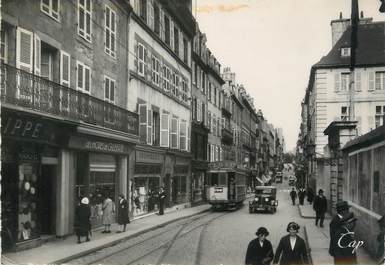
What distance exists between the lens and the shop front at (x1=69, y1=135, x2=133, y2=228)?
58.1 feet

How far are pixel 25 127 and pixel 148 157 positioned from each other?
13.3 metres

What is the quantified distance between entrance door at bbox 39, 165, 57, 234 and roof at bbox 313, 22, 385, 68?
1879cm

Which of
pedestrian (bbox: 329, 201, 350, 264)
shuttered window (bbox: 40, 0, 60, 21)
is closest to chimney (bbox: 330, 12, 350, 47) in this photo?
shuttered window (bbox: 40, 0, 60, 21)

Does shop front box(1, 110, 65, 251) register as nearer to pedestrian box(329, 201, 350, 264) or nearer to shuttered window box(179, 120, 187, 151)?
pedestrian box(329, 201, 350, 264)

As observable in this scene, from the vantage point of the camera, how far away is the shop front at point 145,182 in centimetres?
2400

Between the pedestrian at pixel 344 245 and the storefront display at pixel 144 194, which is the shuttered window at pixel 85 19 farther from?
the pedestrian at pixel 344 245

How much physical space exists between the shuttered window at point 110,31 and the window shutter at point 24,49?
6.76m

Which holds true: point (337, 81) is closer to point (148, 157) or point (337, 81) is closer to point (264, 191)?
point (264, 191)

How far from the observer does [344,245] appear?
28.8 feet

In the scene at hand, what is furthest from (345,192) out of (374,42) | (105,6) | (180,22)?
(180,22)

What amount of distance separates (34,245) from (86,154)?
500 centimetres

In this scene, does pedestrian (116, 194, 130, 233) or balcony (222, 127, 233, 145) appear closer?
pedestrian (116, 194, 130, 233)

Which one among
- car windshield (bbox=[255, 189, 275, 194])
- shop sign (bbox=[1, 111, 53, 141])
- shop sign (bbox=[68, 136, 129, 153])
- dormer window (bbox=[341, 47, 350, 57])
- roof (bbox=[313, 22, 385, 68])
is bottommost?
car windshield (bbox=[255, 189, 275, 194])

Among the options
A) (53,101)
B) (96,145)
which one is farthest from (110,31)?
(53,101)
